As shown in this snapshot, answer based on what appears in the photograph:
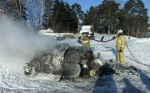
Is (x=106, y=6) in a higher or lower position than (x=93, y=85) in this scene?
higher

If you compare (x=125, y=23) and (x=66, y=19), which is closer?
(x=66, y=19)

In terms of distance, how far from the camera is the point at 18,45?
13.0 meters

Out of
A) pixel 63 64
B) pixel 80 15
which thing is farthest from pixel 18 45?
pixel 80 15

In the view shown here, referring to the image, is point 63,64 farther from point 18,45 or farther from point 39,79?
point 18,45

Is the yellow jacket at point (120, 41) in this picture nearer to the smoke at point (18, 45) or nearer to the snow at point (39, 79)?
the snow at point (39, 79)

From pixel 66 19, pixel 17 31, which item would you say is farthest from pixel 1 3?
pixel 17 31

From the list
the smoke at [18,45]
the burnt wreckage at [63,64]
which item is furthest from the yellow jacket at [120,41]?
the burnt wreckage at [63,64]

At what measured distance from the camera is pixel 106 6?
7062 centimetres

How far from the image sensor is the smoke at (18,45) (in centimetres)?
1241

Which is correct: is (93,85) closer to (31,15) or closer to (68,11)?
(31,15)

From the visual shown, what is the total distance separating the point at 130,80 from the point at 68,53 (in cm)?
234

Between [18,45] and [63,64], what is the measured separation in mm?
2844

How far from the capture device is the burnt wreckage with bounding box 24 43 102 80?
10977mm

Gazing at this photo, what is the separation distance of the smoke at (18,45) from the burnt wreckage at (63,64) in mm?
527
